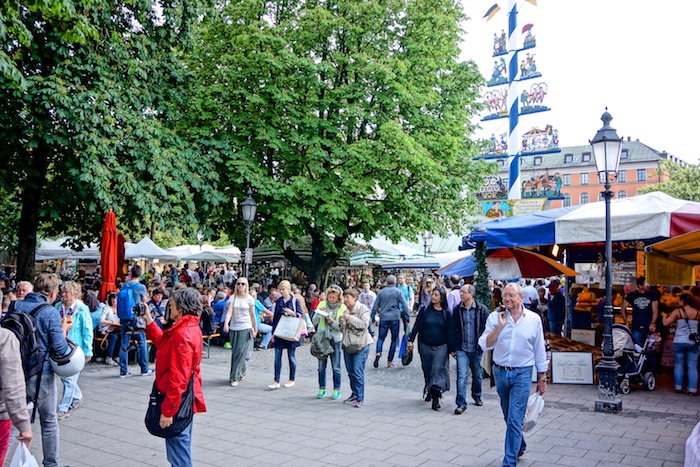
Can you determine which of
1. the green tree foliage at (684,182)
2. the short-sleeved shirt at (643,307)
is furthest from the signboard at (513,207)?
the short-sleeved shirt at (643,307)

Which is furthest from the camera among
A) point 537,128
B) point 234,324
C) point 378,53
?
point 537,128

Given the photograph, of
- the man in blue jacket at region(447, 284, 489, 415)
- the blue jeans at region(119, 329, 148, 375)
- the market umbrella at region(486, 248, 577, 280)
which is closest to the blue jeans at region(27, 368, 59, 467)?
the man in blue jacket at region(447, 284, 489, 415)

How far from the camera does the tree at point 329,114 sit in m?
18.7

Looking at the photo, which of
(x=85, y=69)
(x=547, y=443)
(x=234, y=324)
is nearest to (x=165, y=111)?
(x=85, y=69)

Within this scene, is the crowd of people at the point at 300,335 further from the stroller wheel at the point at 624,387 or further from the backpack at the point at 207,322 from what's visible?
the stroller wheel at the point at 624,387

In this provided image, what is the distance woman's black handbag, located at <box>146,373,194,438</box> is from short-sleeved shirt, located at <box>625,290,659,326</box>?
356 inches

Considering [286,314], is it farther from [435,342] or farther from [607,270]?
[607,270]

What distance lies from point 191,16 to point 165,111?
9.67 ft

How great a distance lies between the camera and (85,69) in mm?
14734

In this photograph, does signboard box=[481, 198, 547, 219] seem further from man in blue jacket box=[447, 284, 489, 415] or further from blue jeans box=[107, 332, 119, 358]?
man in blue jacket box=[447, 284, 489, 415]

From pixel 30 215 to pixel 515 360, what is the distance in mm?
14718

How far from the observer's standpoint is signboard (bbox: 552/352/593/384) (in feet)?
35.1

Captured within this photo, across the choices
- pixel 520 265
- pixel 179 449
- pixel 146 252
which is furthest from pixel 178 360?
pixel 146 252

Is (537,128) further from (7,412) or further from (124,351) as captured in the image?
(7,412)
